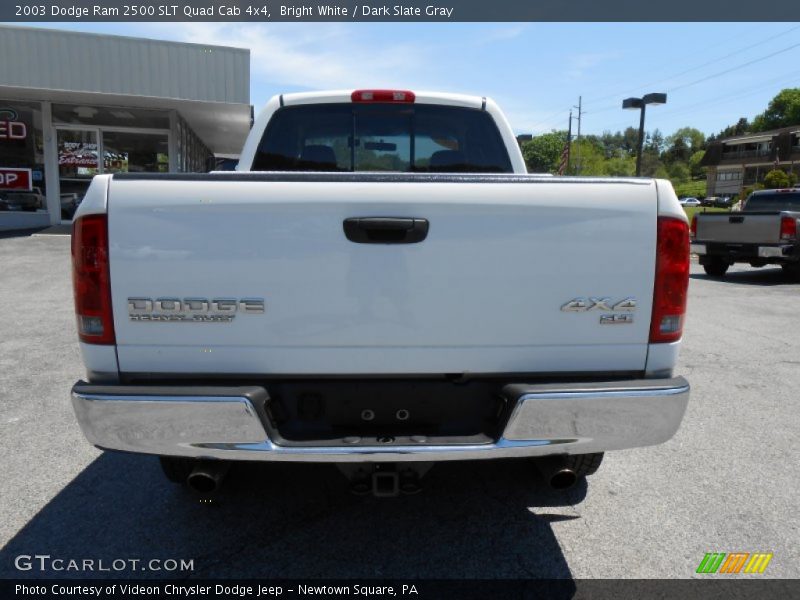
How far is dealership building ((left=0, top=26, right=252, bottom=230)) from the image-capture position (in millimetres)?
15250

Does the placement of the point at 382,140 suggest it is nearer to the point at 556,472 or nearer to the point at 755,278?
the point at 556,472

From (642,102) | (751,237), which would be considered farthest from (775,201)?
(642,102)

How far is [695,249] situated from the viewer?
1369 centimetres

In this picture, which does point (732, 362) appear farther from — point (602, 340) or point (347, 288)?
point (347, 288)

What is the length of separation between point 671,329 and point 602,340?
0.94 feet

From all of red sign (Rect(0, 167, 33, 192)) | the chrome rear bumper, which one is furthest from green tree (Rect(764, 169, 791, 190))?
the chrome rear bumper

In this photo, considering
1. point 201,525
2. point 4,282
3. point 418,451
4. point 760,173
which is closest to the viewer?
point 418,451

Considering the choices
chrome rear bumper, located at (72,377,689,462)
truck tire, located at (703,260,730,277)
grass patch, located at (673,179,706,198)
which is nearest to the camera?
chrome rear bumper, located at (72,377,689,462)

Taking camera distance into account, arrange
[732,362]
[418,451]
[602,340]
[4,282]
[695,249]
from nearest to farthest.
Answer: [418,451] → [602,340] → [732,362] → [4,282] → [695,249]

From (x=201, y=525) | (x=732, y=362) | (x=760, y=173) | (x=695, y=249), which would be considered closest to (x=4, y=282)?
(x=201, y=525)

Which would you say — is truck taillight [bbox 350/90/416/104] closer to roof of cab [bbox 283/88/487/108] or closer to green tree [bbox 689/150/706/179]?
roof of cab [bbox 283/88/487/108]

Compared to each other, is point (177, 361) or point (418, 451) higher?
point (177, 361)

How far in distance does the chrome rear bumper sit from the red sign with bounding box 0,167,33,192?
17.9 metres

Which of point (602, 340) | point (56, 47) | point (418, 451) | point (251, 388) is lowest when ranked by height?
point (418, 451)
